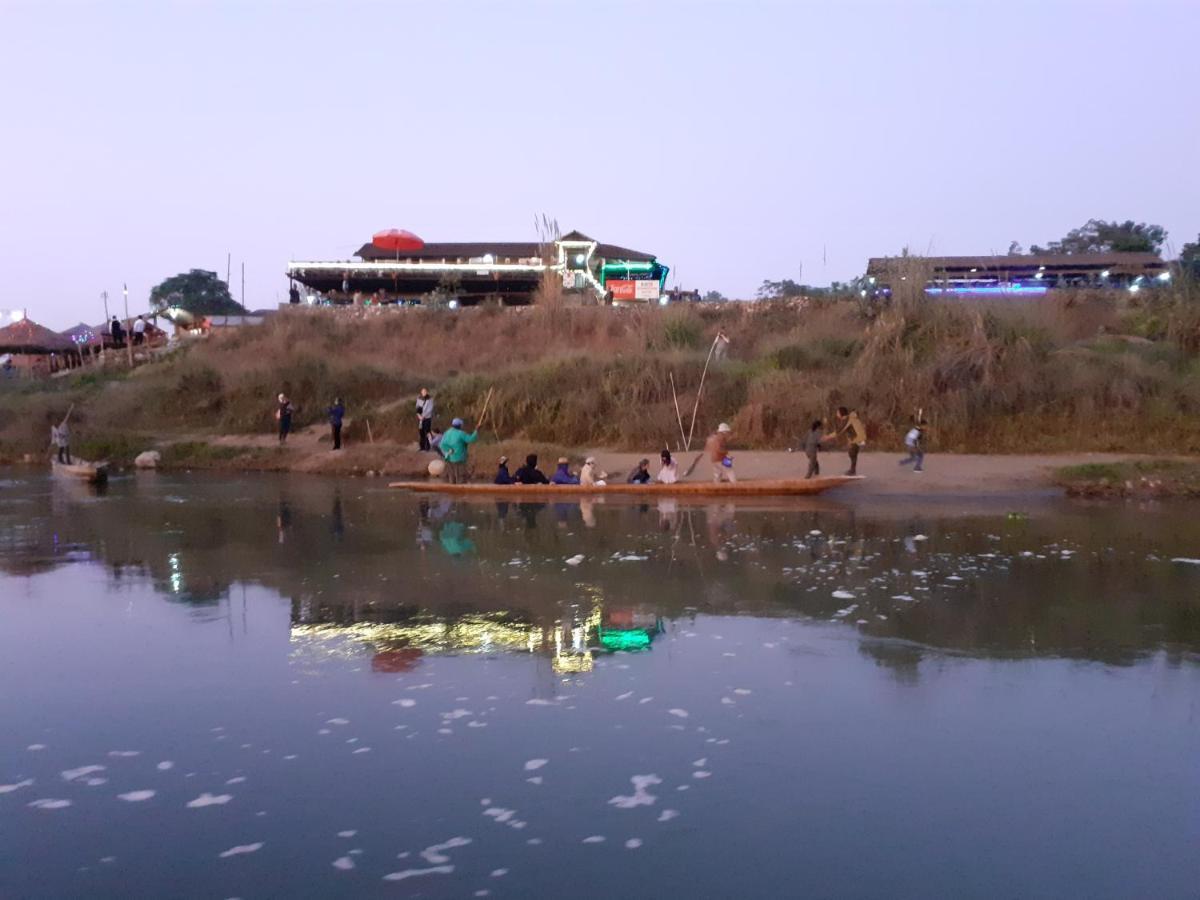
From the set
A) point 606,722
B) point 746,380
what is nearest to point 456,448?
point 746,380

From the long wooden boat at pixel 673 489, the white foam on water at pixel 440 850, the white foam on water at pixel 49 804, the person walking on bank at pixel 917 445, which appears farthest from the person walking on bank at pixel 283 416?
the white foam on water at pixel 440 850

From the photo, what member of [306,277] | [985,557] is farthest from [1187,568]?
[306,277]

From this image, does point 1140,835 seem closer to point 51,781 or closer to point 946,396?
point 51,781

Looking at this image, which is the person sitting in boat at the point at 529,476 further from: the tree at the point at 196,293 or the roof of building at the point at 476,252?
the tree at the point at 196,293

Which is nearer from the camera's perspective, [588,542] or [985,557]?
[985,557]

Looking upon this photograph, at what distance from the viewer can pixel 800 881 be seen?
534cm

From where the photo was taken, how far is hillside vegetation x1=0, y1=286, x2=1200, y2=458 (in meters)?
25.3

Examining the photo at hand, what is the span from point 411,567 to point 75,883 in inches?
325

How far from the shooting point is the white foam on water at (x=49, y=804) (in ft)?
20.9

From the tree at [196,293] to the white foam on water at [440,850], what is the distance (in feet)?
234

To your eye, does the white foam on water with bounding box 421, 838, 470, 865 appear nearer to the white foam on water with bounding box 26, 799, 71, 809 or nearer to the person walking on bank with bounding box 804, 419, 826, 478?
the white foam on water with bounding box 26, 799, 71, 809

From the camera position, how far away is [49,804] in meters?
6.39

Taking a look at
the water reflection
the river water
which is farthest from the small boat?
the river water

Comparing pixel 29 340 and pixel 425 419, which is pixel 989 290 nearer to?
pixel 425 419
